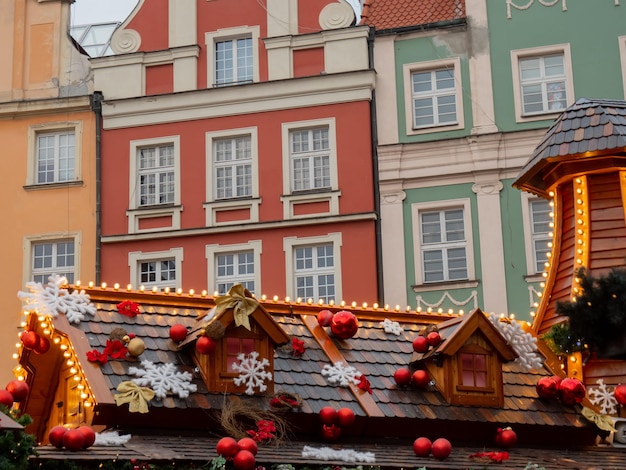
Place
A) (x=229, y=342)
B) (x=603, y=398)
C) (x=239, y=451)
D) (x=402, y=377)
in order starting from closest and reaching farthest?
1. (x=239, y=451)
2. (x=229, y=342)
3. (x=402, y=377)
4. (x=603, y=398)

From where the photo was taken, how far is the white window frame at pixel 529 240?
24750 mm

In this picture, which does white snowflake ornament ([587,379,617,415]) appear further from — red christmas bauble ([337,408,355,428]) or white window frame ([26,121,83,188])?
white window frame ([26,121,83,188])

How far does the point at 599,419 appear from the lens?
48.8 feet

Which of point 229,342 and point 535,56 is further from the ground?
point 535,56

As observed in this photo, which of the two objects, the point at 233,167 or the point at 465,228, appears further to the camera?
the point at 233,167

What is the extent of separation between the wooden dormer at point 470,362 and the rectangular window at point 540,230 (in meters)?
10.4

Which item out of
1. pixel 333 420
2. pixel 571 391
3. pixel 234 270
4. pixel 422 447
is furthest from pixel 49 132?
pixel 422 447

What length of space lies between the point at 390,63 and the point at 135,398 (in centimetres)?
1535

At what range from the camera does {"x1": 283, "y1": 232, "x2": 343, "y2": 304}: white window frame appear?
25531 mm

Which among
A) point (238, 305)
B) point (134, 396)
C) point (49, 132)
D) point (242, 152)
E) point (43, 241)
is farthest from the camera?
point (49, 132)

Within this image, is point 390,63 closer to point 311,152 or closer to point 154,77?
point 311,152

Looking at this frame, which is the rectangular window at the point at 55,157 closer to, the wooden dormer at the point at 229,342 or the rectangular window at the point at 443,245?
the rectangular window at the point at 443,245

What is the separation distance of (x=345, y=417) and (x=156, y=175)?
14.5 m

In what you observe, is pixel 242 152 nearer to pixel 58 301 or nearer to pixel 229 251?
pixel 229 251
